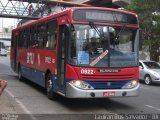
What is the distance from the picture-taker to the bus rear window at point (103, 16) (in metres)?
11.1

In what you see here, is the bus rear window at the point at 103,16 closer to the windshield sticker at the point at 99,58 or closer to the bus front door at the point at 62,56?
the bus front door at the point at 62,56

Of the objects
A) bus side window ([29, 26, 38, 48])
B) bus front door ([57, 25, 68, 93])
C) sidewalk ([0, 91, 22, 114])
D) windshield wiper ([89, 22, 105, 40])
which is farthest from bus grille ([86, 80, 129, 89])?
bus side window ([29, 26, 38, 48])

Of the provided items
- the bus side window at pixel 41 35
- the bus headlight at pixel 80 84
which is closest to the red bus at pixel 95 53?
the bus headlight at pixel 80 84

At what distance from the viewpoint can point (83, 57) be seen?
10.8 meters

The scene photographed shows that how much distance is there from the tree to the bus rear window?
14098mm

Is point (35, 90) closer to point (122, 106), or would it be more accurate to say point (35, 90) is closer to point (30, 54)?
point (30, 54)

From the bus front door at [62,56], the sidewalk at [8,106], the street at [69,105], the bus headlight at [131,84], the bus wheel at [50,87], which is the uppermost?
the bus front door at [62,56]

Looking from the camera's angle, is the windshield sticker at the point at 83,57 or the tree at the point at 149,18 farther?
the tree at the point at 149,18

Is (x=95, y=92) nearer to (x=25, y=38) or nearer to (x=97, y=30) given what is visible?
(x=97, y=30)

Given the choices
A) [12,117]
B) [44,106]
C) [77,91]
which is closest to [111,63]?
[77,91]

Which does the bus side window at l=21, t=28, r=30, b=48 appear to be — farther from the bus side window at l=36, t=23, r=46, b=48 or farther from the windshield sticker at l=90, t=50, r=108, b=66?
the windshield sticker at l=90, t=50, r=108, b=66

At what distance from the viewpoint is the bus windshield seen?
35.5 feet

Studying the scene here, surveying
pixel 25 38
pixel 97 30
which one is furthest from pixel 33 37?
pixel 97 30

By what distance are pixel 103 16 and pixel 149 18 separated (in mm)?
15019
